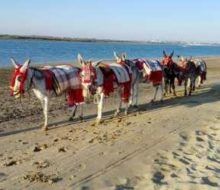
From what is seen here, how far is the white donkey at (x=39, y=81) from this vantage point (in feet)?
44.0

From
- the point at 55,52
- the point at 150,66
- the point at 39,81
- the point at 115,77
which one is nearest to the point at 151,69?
the point at 150,66

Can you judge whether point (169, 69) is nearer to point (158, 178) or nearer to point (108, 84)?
point (108, 84)

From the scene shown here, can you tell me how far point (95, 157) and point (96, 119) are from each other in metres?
4.47

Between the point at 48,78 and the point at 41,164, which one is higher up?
the point at 48,78

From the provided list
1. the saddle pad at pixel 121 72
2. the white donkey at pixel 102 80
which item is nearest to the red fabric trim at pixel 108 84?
the white donkey at pixel 102 80

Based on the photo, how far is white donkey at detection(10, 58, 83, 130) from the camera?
44.0 feet

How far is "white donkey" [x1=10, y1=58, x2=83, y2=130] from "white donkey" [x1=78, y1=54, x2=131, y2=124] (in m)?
0.37

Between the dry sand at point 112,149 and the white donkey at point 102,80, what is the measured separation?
67 centimetres

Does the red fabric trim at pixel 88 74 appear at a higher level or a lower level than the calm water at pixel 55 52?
higher

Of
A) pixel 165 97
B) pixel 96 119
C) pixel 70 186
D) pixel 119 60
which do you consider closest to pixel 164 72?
pixel 165 97

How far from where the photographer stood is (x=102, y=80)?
15039 millimetres

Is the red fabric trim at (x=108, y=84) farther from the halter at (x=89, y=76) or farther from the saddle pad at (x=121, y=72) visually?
the halter at (x=89, y=76)

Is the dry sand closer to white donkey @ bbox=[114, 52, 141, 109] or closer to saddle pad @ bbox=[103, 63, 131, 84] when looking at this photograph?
white donkey @ bbox=[114, 52, 141, 109]

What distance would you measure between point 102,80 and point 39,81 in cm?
194
